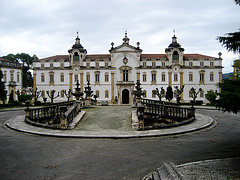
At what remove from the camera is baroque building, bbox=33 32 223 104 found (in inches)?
1740

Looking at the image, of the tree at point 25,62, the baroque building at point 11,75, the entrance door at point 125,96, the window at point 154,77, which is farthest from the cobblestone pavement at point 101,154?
the tree at point 25,62

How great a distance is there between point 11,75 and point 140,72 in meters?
31.3

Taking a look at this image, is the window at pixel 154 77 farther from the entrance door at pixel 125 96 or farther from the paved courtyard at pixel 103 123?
the paved courtyard at pixel 103 123

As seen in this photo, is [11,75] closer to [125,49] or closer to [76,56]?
[76,56]

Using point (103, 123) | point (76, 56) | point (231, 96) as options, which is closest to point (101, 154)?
point (231, 96)

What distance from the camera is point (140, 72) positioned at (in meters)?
44.5

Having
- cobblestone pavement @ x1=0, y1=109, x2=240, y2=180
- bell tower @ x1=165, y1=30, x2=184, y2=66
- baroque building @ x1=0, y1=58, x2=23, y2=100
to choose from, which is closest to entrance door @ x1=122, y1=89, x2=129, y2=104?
bell tower @ x1=165, y1=30, x2=184, y2=66

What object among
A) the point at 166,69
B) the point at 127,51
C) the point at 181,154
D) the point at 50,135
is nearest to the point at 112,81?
the point at 127,51

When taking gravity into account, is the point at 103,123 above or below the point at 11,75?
below

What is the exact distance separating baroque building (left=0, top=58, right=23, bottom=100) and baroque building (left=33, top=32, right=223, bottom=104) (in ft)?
42.9

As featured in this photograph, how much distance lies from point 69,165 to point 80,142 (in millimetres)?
3017

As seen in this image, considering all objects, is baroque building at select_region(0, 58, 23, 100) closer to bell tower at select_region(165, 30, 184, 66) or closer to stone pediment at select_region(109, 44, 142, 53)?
stone pediment at select_region(109, 44, 142, 53)

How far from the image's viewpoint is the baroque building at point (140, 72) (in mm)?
44188

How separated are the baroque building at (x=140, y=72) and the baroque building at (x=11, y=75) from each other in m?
13.1
